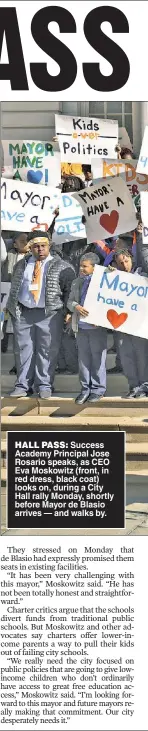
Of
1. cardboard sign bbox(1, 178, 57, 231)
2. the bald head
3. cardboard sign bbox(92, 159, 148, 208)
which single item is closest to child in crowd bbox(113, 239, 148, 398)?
cardboard sign bbox(92, 159, 148, 208)

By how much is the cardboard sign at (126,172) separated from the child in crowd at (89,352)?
550 mm

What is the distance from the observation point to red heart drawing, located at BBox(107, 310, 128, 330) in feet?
24.2

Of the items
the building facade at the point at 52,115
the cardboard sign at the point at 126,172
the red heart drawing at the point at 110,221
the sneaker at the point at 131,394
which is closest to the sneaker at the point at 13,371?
the sneaker at the point at 131,394

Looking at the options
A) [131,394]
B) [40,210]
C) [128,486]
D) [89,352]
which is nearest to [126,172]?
[40,210]

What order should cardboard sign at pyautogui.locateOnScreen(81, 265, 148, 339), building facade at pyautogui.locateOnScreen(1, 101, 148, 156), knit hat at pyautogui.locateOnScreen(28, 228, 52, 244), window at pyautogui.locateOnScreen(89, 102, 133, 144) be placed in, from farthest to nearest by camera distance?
knit hat at pyautogui.locateOnScreen(28, 228, 52, 244)
cardboard sign at pyautogui.locateOnScreen(81, 265, 148, 339)
window at pyautogui.locateOnScreen(89, 102, 133, 144)
building facade at pyautogui.locateOnScreen(1, 101, 148, 156)

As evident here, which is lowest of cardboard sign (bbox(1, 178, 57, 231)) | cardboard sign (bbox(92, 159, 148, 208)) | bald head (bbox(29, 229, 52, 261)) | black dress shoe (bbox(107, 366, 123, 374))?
black dress shoe (bbox(107, 366, 123, 374))

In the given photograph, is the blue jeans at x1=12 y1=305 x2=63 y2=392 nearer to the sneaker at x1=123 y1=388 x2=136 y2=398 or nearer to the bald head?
the bald head

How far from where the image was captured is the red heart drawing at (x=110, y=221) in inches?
301

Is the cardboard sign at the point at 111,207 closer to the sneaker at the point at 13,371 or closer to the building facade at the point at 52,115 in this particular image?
the building facade at the point at 52,115

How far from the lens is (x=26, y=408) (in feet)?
A: 24.8

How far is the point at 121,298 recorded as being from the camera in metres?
7.38

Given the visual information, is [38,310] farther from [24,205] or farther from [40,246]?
[24,205]

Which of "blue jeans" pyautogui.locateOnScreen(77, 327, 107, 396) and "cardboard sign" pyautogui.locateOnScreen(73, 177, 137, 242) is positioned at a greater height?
"cardboard sign" pyautogui.locateOnScreen(73, 177, 137, 242)

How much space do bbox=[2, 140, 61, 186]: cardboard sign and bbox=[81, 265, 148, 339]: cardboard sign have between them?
36.0 inches
